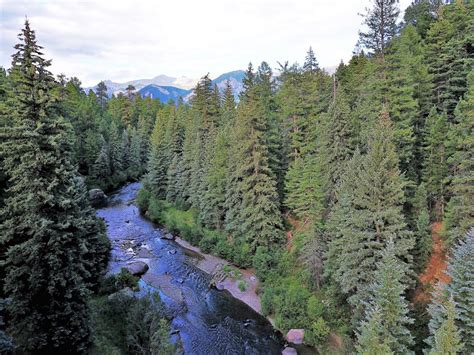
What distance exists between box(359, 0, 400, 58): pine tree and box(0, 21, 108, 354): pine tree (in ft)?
74.6

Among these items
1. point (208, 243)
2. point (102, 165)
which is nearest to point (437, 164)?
point (208, 243)

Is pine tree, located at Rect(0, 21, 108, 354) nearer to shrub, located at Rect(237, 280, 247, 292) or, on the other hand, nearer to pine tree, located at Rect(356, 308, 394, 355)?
pine tree, located at Rect(356, 308, 394, 355)

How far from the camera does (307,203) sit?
28.8 metres

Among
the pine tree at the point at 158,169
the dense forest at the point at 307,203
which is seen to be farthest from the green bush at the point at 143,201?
the pine tree at the point at 158,169

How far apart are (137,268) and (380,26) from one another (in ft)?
97.7

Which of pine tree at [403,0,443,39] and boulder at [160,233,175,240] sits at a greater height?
pine tree at [403,0,443,39]

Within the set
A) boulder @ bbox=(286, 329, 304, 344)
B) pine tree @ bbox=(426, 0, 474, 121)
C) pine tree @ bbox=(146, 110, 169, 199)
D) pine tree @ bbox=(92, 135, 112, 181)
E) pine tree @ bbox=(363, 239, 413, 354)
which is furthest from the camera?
pine tree @ bbox=(92, 135, 112, 181)

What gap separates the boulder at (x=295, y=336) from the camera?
75.6 feet

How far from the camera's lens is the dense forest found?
48.3 feet

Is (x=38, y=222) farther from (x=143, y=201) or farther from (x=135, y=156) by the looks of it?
(x=135, y=156)

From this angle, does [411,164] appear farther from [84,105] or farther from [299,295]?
[84,105]

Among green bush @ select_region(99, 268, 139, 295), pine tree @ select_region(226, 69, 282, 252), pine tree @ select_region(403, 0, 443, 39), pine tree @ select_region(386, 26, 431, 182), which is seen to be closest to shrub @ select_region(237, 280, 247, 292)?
pine tree @ select_region(226, 69, 282, 252)

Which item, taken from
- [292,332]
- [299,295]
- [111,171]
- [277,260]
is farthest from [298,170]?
[111,171]

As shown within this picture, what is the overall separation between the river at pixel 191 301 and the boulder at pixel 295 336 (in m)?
0.62
